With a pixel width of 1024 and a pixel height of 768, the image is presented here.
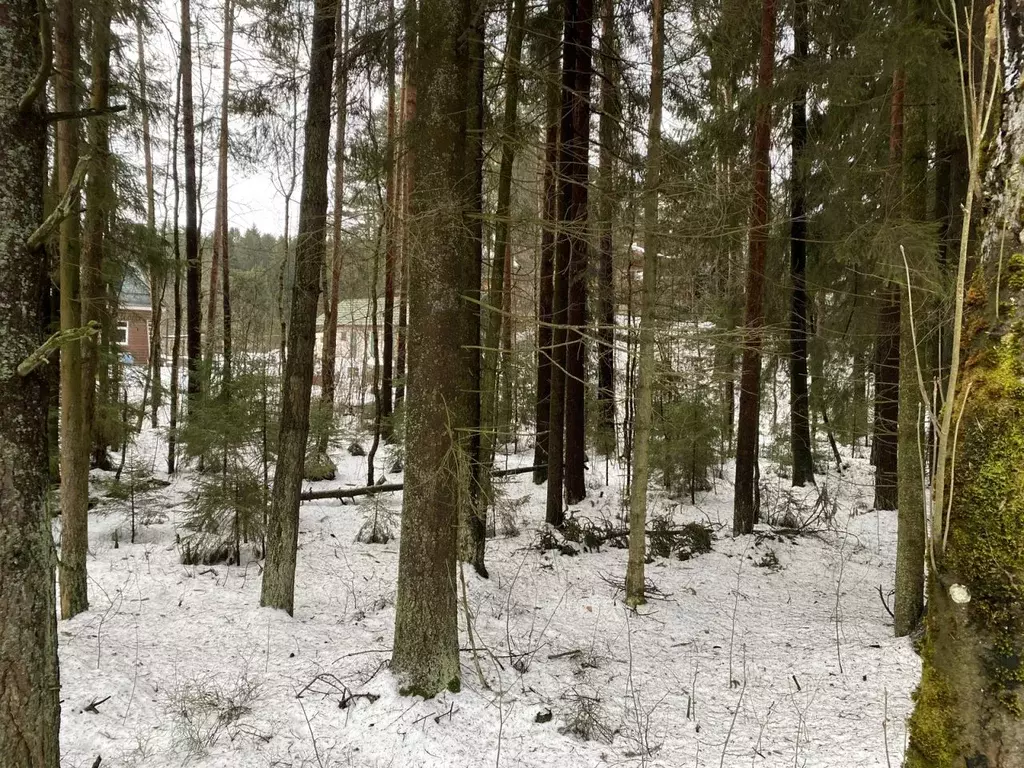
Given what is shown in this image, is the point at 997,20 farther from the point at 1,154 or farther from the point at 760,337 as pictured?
the point at 760,337

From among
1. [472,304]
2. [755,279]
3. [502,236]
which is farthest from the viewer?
[755,279]

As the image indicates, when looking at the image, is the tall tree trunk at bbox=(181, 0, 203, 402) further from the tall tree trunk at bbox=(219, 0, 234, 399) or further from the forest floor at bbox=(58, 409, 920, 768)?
the forest floor at bbox=(58, 409, 920, 768)

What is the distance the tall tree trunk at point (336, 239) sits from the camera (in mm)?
5535

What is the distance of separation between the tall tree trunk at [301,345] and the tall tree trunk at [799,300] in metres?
7.97

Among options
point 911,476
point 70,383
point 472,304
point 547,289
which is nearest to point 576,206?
point 547,289

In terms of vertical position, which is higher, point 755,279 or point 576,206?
point 576,206

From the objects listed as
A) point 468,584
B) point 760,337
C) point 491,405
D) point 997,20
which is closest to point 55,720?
point 997,20

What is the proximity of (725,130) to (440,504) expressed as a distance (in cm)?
769

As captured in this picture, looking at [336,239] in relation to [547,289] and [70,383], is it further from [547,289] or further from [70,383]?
[547,289]

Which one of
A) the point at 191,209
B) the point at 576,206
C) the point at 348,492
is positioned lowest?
the point at 348,492

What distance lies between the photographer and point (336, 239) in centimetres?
548

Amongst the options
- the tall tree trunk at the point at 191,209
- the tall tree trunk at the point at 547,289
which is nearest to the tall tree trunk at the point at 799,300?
the tall tree trunk at the point at 547,289

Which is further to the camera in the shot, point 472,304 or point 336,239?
point 336,239

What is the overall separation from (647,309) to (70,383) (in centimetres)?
556
